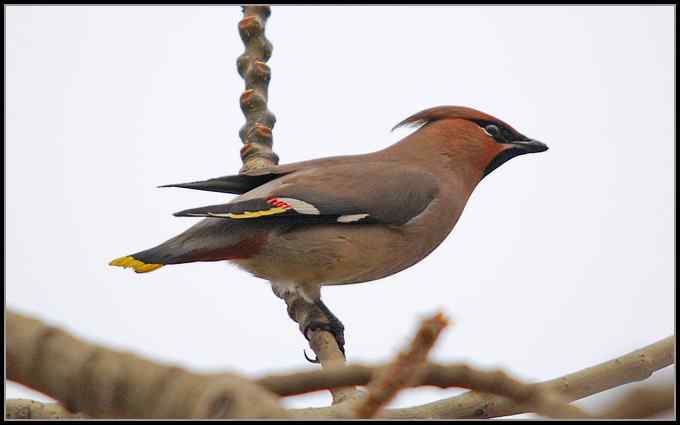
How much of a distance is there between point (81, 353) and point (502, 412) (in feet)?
5.30

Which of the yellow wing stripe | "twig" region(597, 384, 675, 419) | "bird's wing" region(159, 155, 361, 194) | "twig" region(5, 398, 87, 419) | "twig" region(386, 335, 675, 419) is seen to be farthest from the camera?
"bird's wing" region(159, 155, 361, 194)

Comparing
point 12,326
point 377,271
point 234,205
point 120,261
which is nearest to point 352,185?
point 377,271

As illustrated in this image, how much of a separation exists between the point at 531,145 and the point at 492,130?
0.82 ft

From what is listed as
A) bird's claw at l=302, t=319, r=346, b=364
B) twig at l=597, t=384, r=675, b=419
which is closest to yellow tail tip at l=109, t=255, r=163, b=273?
bird's claw at l=302, t=319, r=346, b=364

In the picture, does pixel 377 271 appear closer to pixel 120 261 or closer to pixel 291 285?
pixel 291 285

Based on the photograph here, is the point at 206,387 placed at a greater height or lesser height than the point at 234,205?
lesser

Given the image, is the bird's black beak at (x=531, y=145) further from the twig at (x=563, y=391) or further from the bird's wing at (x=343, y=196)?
the twig at (x=563, y=391)

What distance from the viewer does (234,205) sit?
162 inches

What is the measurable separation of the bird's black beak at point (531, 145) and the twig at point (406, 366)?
13.6 feet

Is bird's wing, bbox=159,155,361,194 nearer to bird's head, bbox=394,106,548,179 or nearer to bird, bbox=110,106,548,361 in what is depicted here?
bird, bbox=110,106,548,361

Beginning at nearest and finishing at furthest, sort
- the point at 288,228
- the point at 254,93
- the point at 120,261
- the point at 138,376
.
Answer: the point at 138,376 < the point at 120,261 < the point at 288,228 < the point at 254,93

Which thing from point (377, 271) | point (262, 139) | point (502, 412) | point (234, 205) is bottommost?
point (502, 412)

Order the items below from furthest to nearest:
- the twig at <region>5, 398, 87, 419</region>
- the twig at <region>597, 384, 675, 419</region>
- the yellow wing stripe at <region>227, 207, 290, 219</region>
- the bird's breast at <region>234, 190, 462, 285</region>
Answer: the bird's breast at <region>234, 190, 462, 285</region> < the yellow wing stripe at <region>227, 207, 290, 219</region> < the twig at <region>5, 398, 87, 419</region> < the twig at <region>597, 384, 675, 419</region>

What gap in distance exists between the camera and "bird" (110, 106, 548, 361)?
4.16m
